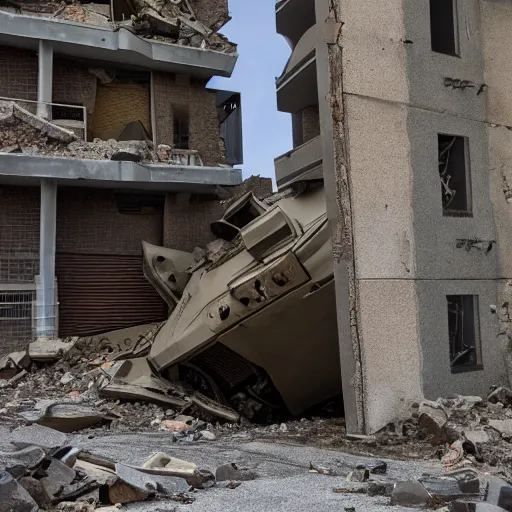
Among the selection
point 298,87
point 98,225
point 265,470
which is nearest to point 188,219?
→ point 98,225

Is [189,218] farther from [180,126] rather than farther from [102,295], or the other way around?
[102,295]

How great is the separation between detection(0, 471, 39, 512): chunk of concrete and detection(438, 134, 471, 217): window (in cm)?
635

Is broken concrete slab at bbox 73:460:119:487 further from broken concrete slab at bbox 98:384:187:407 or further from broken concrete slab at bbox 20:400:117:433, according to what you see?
broken concrete slab at bbox 98:384:187:407

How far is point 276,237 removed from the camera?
27.9ft

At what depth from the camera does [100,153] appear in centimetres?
1216

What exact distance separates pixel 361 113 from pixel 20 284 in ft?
24.9

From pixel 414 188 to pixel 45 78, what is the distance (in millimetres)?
7857

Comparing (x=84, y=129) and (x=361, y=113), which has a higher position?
(x=84, y=129)

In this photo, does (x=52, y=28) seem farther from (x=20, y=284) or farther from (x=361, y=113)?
(x=361, y=113)

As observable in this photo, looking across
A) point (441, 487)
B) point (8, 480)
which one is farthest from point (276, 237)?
point (8, 480)

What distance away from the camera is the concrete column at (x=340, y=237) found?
7172 mm

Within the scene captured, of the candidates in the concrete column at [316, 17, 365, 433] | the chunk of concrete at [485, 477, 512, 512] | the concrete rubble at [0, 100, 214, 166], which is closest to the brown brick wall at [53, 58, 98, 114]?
the concrete rubble at [0, 100, 214, 166]

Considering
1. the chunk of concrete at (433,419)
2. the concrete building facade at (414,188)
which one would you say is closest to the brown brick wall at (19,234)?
the concrete building facade at (414,188)

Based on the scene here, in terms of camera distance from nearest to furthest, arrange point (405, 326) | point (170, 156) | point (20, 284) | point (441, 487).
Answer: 1. point (441, 487)
2. point (405, 326)
3. point (20, 284)
4. point (170, 156)
